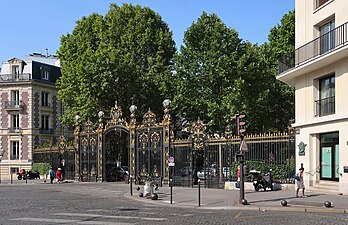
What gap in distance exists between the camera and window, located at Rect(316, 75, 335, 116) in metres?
23.2

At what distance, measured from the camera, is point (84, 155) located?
121ft

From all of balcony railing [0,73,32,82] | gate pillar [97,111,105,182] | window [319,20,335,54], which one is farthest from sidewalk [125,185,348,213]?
balcony railing [0,73,32,82]

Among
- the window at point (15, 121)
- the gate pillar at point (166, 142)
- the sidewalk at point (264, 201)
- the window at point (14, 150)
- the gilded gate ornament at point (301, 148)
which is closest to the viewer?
the sidewalk at point (264, 201)

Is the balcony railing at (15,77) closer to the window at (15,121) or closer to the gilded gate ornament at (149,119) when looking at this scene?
the window at (15,121)

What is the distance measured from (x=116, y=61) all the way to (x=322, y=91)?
2089 cm

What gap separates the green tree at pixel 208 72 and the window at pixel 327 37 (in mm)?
10688

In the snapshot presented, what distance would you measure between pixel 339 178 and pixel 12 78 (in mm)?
47798

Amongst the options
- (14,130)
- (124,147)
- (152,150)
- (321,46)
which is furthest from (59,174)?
(14,130)

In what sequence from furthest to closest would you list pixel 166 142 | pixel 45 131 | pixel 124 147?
1. pixel 45 131
2. pixel 124 147
3. pixel 166 142

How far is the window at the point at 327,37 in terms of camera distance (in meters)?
22.7

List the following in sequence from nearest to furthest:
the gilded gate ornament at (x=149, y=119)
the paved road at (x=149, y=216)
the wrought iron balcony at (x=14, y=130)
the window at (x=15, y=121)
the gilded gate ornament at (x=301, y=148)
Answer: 1. the paved road at (x=149, y=216)
2. the gilded gate ornament at (x=301, y=148)
3. the gilded gate ornament at (x=149, y=119)
4. the wrought iron balcony at (x=14, y=130)
5. the window at (x=15, y=121)

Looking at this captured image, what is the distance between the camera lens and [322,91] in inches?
952

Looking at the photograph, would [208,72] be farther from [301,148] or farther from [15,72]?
[15,72]

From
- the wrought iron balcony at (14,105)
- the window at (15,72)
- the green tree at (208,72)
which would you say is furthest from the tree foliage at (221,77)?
the window at (15,72)
